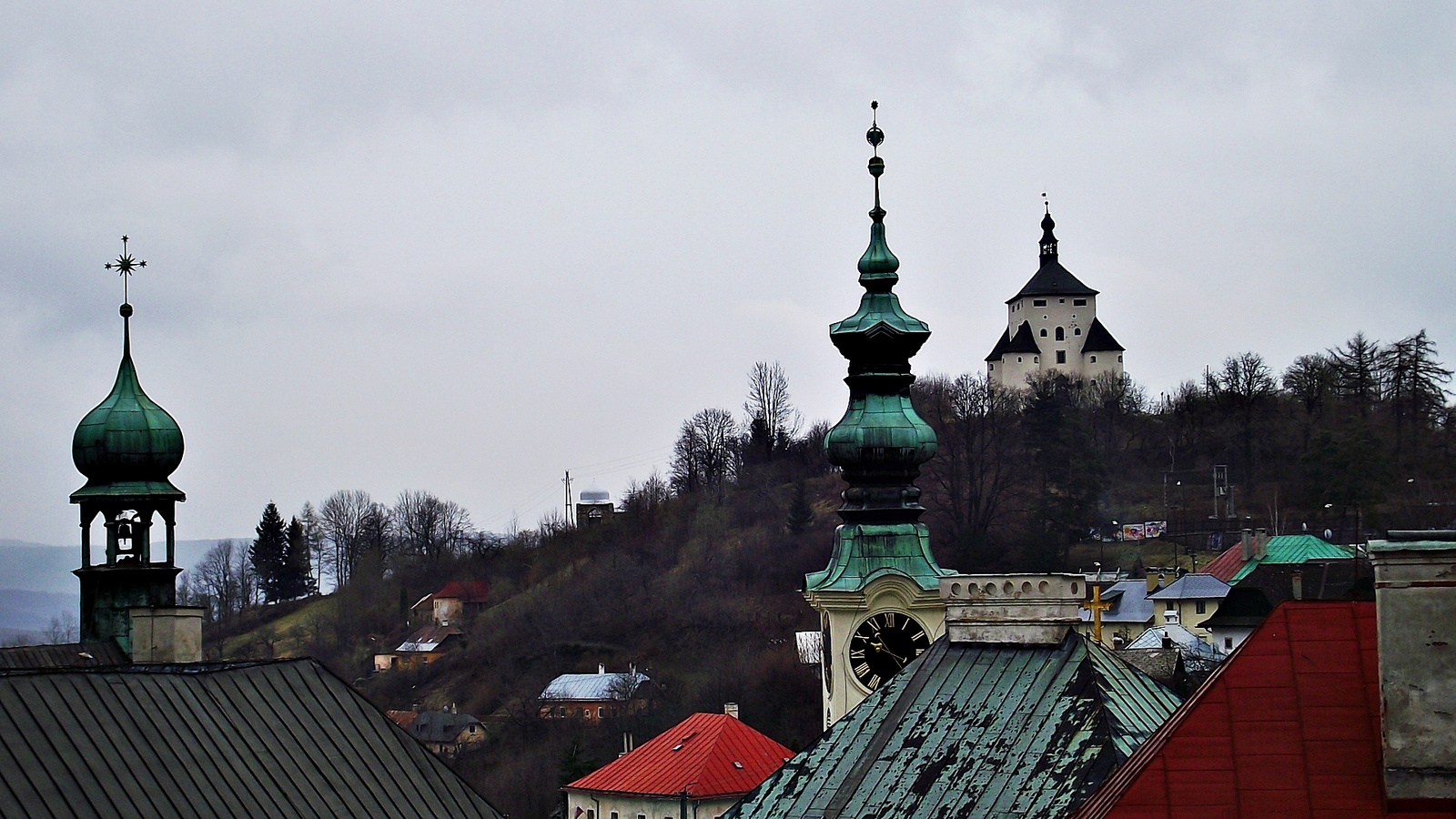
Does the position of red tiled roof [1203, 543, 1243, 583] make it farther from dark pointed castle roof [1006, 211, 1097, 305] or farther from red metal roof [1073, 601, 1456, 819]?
red metal roof [1073, 601, 1456, 819]

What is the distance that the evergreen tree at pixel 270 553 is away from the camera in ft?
477

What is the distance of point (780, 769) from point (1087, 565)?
79886mm

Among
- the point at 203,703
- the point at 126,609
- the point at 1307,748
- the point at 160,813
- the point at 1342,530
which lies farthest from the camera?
the point at 1342,530

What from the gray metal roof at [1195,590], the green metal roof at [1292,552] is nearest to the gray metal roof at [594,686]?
the gray metal roof at [1195,590]

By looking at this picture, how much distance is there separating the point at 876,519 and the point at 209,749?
54.7 ft

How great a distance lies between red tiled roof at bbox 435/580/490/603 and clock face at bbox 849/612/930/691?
103668 mm

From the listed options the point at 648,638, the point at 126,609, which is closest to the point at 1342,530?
the point at 648,638

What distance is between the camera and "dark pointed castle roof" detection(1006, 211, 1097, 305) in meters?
132

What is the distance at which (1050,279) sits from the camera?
5251 inches

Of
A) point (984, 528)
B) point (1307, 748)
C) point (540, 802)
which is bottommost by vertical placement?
point (540, 802)

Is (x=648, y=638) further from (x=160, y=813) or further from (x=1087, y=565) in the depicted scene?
(x=160, y=813)

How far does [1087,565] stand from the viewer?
104 metres

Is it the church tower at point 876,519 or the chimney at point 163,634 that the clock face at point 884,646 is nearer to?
the church tower at point 876,519

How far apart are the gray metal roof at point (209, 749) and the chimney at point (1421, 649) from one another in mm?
11878
